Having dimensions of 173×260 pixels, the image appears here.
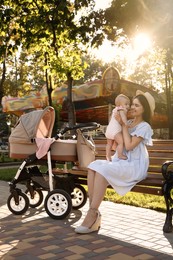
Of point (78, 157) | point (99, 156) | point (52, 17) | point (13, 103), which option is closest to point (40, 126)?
point (78, 157)

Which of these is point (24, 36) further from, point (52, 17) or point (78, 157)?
point (78, 157)

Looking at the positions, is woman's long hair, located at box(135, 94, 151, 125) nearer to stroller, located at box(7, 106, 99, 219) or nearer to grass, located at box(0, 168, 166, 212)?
stroller, located at box(7, 106, 99, 219)

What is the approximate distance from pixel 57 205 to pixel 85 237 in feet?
3.55

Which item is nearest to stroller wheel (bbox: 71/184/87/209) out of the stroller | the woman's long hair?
the stroller

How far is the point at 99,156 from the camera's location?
7320 millimetres

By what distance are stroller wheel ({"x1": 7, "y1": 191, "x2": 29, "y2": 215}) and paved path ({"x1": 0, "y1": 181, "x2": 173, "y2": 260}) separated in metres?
0.09

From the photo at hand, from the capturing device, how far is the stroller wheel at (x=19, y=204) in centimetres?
608

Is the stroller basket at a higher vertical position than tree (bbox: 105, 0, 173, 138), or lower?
lower

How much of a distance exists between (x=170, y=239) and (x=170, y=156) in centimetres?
172

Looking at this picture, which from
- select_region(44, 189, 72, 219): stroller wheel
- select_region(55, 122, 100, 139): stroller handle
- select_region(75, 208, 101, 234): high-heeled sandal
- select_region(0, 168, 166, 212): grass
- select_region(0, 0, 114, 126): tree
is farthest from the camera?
select_region(0, 0, 114, 126): tree

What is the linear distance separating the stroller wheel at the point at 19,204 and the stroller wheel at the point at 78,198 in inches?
29.6

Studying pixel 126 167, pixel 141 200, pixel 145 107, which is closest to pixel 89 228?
pixel 126 167

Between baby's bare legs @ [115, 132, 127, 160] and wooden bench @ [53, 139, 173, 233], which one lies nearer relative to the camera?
wooden bench @ [53, 139, 173, 233]

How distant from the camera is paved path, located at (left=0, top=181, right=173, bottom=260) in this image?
407cm
